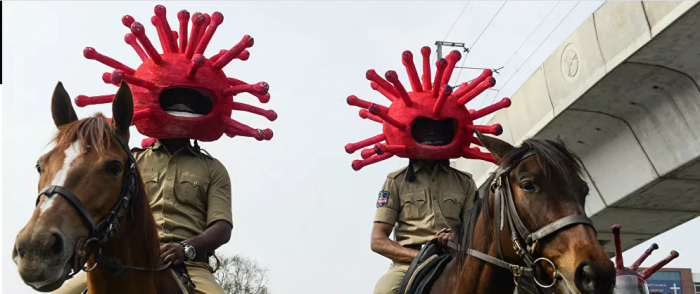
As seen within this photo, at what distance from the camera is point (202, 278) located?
212 inches

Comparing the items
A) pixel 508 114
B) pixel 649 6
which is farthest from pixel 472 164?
pixel 649 6

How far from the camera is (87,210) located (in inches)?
155

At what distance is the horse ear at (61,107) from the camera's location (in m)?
4.48

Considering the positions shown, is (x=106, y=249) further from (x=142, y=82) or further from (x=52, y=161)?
(x=142, y=82)

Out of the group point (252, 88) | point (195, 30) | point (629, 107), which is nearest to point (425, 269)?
point (252, 88)

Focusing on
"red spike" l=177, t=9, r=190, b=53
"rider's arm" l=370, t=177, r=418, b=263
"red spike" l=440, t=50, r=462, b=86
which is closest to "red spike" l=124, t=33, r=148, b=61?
"red spike" l=177, t=9, r=190, b=53

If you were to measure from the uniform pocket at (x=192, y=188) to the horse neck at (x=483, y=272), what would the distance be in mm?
1949

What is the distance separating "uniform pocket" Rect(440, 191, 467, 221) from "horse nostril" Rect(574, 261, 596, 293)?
2.51 meters

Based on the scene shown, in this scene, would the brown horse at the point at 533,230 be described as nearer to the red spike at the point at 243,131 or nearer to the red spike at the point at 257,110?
the red spike at the point at 243,131

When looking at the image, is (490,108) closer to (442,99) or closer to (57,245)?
(442,99)

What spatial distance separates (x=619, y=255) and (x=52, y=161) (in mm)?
6949

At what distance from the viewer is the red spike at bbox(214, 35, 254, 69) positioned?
254 inches

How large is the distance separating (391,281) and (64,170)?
9.41 feet

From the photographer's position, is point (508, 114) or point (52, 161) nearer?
point (52, 161)
